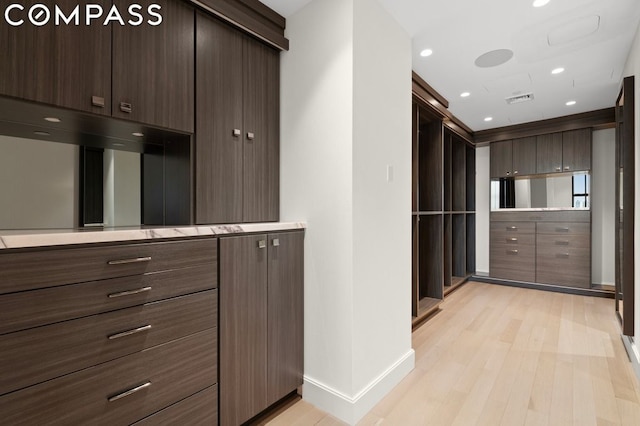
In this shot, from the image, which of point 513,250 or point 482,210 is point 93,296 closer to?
A: point 513,250

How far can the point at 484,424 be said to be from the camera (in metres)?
1.72

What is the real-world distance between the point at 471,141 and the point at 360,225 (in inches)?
164

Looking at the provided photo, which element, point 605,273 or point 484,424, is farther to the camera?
point 605,273

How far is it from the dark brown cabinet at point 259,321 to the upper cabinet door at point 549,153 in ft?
14.7

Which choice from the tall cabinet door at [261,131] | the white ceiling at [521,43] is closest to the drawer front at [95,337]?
the tall cabinet door at [261,131]

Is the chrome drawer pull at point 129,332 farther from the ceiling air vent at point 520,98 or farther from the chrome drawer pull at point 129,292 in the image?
the ceiling air vent at point 520,98

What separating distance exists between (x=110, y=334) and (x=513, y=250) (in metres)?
5.33

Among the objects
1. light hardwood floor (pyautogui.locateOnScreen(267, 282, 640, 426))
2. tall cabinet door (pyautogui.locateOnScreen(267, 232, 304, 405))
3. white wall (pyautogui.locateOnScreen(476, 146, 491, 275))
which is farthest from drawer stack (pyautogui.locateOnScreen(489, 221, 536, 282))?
tall cabinet door (pyautogui.locateOnScreen(267, 232, 304, 405))

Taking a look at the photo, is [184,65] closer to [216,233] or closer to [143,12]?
[143,12]

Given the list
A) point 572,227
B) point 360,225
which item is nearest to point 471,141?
point 572,227

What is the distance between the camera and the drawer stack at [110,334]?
3.26 feet

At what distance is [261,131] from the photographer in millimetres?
2018

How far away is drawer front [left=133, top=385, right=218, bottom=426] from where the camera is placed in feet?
4.33

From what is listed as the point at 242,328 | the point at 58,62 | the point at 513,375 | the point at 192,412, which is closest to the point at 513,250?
the point at 513,375
